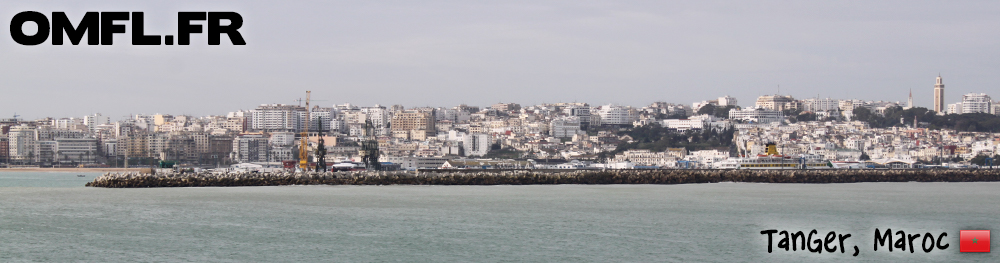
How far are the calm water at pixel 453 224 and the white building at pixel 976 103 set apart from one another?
99.3 meters

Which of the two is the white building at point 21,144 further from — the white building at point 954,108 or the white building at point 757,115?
the white building at point 954,108

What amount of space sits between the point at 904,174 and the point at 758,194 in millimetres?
16686

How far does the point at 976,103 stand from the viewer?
393 feet

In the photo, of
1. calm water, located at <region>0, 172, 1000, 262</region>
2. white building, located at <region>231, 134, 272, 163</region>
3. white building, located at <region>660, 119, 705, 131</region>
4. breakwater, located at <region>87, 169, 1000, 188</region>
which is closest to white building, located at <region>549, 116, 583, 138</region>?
white building, located at <region>660, 119, 705, 131</region>

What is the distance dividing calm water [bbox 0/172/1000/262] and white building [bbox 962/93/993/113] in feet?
326

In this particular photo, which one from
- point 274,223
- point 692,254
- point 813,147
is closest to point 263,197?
point 274,223

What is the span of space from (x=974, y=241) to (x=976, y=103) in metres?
116

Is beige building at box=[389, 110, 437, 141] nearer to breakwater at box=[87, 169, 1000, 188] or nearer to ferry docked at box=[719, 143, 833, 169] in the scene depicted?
ferry docked at box=[719, 143, 833, 169]

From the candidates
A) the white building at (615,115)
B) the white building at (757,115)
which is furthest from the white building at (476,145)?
the white building at (757,115)

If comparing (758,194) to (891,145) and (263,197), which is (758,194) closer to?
(263,197)

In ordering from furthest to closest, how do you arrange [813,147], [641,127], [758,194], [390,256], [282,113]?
[282,113] → [641,127] → [813,147] → [758,194] → [390,256]

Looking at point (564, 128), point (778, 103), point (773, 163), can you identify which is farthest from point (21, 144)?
point (778, 103)

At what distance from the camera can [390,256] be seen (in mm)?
14320

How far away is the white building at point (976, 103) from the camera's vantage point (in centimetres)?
11906
